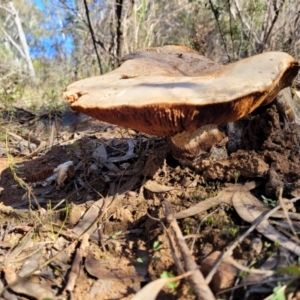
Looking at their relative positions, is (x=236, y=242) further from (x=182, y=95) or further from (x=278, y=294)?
(x=182, y=95)

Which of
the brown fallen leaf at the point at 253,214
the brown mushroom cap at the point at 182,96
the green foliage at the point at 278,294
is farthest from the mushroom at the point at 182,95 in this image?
the green foliage at the point at 278,294

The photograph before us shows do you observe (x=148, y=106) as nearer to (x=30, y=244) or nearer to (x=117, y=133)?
(x=30, y=244)

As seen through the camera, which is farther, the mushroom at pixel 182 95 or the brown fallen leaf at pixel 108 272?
the brown fallen leaf at pixel 108 272

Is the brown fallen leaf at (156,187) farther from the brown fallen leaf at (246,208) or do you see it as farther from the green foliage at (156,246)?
the green foliage at (156,246)

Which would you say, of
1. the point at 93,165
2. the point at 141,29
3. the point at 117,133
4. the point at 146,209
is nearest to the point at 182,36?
the point at 141,29

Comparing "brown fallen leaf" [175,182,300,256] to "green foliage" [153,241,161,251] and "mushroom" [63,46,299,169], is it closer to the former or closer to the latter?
"green foliage" [153,241,161,251]

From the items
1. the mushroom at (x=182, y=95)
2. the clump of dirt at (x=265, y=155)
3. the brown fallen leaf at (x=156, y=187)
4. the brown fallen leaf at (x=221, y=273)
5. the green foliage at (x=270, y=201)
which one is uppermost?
the mushroom at (x=182, y=95)

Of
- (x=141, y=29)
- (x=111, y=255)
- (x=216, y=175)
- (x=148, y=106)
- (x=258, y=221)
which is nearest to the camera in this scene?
(x=148, y=106)

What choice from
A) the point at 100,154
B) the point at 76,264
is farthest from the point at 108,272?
the point at 100,154
